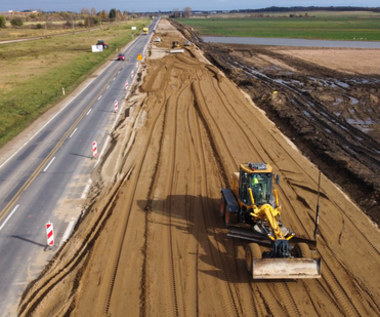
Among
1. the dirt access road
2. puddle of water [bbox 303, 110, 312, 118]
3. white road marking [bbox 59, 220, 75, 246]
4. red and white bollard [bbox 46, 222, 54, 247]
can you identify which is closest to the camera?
the dirt access road

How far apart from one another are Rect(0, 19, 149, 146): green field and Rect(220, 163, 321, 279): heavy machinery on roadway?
63.8 ft

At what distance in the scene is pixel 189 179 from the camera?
1981cm

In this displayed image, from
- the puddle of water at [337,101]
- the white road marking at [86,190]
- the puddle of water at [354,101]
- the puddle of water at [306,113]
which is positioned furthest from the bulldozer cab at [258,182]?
the puddle of water at [354,101]

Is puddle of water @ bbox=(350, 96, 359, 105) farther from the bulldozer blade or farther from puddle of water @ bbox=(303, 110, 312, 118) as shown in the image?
the bulldozer blade

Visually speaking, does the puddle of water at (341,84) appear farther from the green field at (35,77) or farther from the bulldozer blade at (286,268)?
the bulldozer blade at (286,268)

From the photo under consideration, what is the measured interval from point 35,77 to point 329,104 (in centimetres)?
3711

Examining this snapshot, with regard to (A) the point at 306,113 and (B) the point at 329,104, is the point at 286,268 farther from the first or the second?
(B) the point at 329,104

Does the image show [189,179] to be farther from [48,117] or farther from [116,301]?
[48,117]

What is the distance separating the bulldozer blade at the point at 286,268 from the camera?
11516mm

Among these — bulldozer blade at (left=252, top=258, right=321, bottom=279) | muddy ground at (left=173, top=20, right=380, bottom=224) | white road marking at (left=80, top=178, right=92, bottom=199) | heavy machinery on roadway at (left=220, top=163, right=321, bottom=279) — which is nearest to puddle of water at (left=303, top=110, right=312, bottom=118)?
muddy ground at (left=173, top=20, right=380, bottom=224)

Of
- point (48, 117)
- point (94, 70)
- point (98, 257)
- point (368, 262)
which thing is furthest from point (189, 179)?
point (94, 70)

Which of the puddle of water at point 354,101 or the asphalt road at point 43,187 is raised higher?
the asphalt road at point 43,187

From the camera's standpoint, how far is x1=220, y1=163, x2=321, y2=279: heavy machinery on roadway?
11555 millimetres

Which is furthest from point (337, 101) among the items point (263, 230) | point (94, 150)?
point (263, 230)
